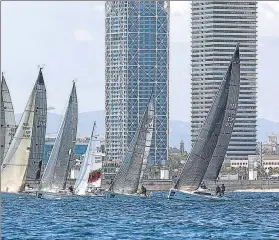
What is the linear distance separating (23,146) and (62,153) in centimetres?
756

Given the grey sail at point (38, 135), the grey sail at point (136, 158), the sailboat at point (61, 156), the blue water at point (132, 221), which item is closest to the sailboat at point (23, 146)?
the grey sail at point (38, 135)

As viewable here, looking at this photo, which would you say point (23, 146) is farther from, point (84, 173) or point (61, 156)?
point (84, 173)

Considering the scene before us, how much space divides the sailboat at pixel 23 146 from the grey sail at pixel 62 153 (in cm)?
361

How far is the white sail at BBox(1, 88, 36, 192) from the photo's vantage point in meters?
126

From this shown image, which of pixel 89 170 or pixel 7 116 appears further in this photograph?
pixel 89 170

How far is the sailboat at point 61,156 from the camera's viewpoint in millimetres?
131625

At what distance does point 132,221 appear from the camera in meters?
87.3

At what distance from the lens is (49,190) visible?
131125mm

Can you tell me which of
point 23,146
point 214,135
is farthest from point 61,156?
point 214,135

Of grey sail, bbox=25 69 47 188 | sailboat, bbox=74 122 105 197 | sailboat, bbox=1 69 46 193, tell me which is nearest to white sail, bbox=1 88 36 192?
sailboat, bbox=1 69 46 193

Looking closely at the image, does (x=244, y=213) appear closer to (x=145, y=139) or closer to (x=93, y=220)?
(x=93, y=220)

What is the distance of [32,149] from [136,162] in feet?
47.2

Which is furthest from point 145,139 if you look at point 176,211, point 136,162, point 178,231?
point 178,231

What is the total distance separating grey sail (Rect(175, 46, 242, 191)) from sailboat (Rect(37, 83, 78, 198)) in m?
13.8
